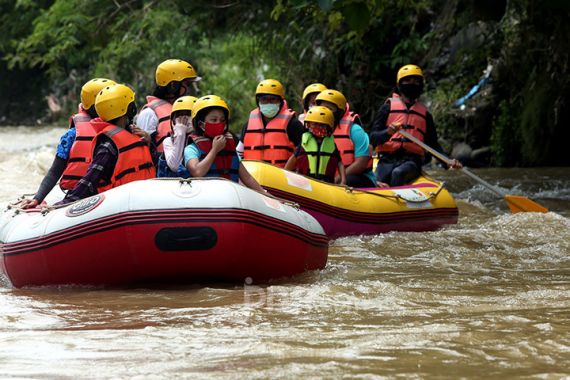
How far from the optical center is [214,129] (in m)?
6.14

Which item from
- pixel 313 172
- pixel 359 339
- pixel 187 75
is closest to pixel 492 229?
pixel 313 172

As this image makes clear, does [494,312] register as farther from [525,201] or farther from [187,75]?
[525,201]

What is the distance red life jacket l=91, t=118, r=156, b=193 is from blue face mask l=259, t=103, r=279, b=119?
2530 millimetres

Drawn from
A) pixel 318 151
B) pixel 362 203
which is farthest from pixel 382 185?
pixel 318 151

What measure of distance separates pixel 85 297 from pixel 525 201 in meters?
5.26

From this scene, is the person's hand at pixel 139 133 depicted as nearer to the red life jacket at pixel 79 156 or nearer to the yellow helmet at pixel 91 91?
the red life jacket at pixel 79 156

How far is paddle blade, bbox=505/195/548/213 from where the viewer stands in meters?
9.53

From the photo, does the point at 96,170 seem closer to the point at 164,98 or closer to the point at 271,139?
the point at 164,98

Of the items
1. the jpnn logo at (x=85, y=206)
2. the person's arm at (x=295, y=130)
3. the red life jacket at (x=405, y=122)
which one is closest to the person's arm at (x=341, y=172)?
the person's arm at (x=295, y=130)

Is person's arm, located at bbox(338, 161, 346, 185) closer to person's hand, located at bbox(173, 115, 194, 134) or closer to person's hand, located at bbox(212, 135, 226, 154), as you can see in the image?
person's hand, located at bbox(173, 115, 194, 134)

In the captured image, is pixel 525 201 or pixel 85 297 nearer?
pixel 85 297

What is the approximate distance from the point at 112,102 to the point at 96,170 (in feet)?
1.28

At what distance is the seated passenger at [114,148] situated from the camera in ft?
19.7

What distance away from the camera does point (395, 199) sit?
8.59m
